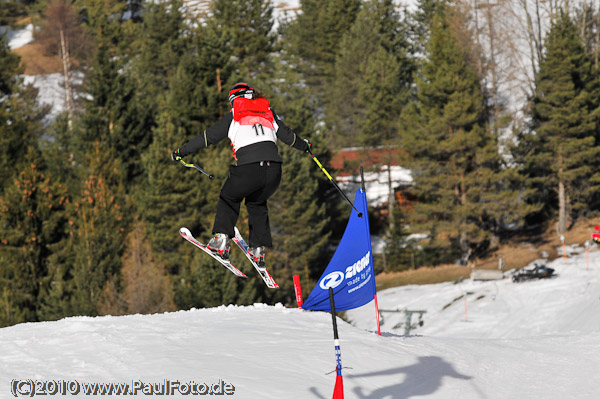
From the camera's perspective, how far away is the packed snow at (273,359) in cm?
576

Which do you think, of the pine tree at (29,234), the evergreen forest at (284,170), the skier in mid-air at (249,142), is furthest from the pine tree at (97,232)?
the skier in mid-air at (249,142)

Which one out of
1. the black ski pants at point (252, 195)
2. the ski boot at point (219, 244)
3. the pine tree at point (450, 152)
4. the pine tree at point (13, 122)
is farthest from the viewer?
the pine tree at point (450, 152)

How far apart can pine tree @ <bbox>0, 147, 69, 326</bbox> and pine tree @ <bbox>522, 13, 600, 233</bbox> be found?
2729cm

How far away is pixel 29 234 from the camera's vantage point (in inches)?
1292

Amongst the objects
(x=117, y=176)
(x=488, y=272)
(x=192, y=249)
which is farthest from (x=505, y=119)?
(x=117, y=176)

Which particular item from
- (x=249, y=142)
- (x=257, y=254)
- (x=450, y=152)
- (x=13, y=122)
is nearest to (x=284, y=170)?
(x=450, y=152)

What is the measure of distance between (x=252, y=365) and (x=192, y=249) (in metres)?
29.8

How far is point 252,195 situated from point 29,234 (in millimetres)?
28613

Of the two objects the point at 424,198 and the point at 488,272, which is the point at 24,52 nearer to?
the point at 424,198

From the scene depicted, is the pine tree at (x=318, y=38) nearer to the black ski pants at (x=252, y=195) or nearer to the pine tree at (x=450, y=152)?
the pine tree at (x=450, y=152)

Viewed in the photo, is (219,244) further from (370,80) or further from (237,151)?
(370,80)

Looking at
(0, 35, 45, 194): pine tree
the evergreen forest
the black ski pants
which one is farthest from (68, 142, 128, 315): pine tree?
the black ski pants

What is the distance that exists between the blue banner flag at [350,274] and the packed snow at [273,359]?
43cm

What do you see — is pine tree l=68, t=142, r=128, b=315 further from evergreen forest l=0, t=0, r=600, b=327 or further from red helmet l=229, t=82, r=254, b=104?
red helmet l=229, t=82, r=254, b=104
